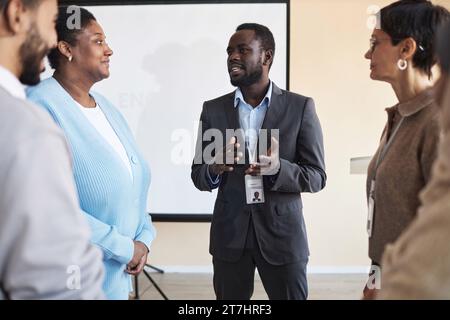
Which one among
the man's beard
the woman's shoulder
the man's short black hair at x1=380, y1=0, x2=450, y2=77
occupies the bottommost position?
the woman's shoulder

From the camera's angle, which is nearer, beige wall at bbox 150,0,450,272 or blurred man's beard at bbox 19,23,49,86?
blurred man's beard at bbox 19,23,49,86

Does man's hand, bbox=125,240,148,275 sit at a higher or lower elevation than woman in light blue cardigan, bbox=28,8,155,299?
lower

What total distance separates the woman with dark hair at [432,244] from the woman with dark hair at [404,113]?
0.48 m

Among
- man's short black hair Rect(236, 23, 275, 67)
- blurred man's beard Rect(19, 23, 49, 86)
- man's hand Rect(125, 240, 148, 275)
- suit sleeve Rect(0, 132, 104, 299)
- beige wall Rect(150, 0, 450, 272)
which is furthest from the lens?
beige wall Rect(150, 0, 450, 272)

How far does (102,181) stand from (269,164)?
0.49 m

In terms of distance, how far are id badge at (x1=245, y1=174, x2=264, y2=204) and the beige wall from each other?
2.20 feet

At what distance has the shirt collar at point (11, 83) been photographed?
693 mm

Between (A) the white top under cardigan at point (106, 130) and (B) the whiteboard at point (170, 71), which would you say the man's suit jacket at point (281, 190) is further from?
(B) the whiteboard at point (170, 71)

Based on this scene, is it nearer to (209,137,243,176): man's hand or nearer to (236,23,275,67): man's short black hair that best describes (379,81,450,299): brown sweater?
(209,137,243,176): man's hand

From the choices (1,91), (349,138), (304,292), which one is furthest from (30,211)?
(349,138)

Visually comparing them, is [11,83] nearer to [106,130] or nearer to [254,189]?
[106,130]

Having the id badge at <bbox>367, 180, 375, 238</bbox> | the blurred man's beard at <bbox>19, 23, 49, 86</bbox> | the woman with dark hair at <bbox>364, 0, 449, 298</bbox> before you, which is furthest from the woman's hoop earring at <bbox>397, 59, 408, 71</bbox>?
the blurred man's beard at <bbox>19, 23, 49, 86</bbox>

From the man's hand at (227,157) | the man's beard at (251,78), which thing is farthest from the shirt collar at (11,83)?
the man's beard at (251,78)

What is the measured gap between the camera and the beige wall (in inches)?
84.3
